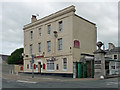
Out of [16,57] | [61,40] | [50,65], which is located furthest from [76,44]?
[16,57]

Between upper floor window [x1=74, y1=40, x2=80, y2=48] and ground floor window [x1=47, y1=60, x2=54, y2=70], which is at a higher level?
upper floor window [x1=74, y1=40, x2=80, y2=48]

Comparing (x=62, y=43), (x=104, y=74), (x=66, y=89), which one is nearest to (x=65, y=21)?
(x=62, y=43)

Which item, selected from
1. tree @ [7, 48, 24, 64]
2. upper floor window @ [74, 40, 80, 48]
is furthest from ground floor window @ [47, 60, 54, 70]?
tree @ [7, 48, 24, 64]

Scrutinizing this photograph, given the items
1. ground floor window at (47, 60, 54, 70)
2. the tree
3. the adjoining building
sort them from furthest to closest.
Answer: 1. the tree
2. ground floor window at (47, 60, 54, 70)
3. the adjoining building

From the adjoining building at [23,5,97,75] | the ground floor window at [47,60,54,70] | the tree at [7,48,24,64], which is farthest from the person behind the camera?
the tree at [7,48,24,64]

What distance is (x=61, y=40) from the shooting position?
2242 cm

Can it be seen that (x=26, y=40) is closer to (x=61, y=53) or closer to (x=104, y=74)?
(x=61, y=53)

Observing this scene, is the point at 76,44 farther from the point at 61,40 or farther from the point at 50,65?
the point at 50,65

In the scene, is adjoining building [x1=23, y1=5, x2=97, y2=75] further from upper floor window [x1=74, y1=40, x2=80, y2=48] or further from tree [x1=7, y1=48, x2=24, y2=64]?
tree [x1=7, y1=48, x2=24, y2=64]

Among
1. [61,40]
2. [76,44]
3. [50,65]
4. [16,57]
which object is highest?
[61,40]

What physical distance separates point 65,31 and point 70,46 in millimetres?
2408

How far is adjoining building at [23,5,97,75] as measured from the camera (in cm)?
2081

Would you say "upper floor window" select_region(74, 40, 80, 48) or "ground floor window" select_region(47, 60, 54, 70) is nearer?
"upper floor window" select_region(74, 40, 80, 48)

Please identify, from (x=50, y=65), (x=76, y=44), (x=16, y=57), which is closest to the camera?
Answer: (x=76, y=44)
